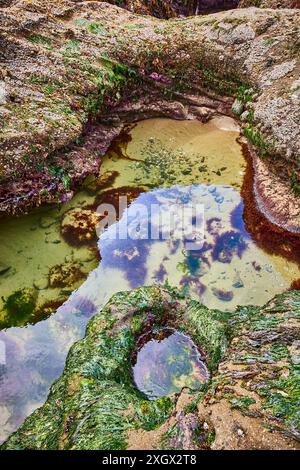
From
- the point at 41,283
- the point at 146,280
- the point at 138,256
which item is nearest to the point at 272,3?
the point at 138,256

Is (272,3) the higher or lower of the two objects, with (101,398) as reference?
higher

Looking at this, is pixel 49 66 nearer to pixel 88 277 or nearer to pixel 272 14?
pixel 88 277

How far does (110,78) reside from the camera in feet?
29.2

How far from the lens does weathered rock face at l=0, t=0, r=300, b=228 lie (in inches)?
279

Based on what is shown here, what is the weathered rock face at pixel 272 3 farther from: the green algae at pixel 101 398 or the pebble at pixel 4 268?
the pebble at pixel 4 268

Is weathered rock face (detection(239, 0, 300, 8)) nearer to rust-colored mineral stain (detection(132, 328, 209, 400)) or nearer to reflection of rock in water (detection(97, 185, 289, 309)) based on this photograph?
reflection of rock in water (detection(97, 185, 289, 309))

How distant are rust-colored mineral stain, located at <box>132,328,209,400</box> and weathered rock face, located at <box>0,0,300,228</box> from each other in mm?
3135

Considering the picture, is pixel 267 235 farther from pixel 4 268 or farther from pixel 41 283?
pixel 4 268

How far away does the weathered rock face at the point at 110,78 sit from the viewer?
7.09 meters

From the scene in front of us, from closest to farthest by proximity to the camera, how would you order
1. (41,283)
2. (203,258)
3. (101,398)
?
(101,398)
(41,283)
(203,258)

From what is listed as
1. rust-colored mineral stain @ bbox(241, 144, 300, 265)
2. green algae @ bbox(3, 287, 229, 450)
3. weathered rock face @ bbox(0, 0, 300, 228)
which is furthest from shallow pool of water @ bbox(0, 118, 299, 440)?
weathered rock face @ bbox(0, 0, 300, 228)

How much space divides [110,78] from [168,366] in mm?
6575
